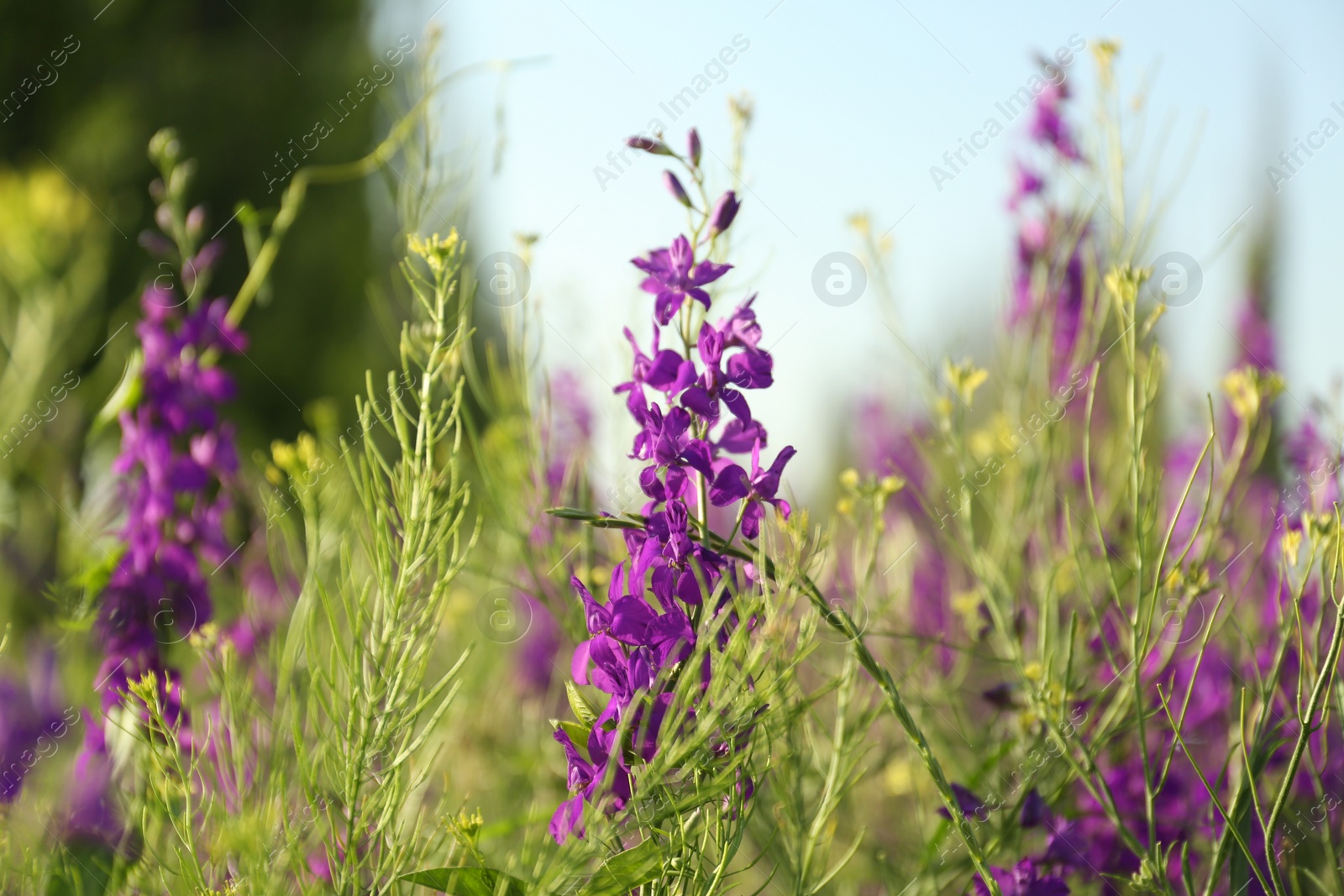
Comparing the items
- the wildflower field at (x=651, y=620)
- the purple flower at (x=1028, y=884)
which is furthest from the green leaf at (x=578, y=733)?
the purple flower at (x=1028, y=884)

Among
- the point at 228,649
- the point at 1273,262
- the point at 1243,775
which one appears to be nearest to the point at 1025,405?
the point at 1243,775

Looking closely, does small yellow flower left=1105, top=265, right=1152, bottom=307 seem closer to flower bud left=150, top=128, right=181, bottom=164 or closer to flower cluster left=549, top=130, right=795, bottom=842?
flower cluster left=549, top=130, right=795, bottom=842

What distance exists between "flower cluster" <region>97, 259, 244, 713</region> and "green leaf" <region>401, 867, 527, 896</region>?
1.53 ft

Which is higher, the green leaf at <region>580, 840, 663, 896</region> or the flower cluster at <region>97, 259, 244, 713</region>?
the flower cluster at <region>97, 259, 244, 713</region>

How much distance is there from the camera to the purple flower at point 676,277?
627 mm

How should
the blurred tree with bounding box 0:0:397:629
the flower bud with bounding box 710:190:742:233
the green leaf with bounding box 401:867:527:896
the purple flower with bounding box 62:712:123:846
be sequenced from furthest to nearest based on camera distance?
the blurred tree with bounding box 0:0:397:629 < the purple flower with bounding box 62:712:123:846 < the flower bud with bounding box 710:190:742:233 < the green leaf with bounding box 401:867:527:896

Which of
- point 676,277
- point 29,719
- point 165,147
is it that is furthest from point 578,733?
point 29,719

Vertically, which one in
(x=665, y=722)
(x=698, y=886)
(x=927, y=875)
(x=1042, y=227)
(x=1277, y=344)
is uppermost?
(x=665, y=722)

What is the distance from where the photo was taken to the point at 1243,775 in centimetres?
71

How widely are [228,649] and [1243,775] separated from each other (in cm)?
78

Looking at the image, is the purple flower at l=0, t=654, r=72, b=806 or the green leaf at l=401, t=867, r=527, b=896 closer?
the green leaf at l=401, t=867, r=527, b=896

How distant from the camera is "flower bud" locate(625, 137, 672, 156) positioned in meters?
0.66

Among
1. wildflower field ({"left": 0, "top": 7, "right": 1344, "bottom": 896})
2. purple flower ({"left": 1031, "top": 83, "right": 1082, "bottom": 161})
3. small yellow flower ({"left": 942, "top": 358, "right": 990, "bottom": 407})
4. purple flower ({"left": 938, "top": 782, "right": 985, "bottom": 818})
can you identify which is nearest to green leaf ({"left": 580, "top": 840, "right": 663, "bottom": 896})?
wildflower field ({"left": 0, "top": 7, "right": 1344, "bottom": 896})

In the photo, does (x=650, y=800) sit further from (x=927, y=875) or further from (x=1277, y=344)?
(x=1277, y=344)
